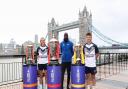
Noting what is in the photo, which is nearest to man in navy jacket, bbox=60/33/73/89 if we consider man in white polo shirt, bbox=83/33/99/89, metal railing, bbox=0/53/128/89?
man in white polo shirt, bbox=83/33/99/89

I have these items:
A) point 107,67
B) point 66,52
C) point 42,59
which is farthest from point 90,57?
point 107,67

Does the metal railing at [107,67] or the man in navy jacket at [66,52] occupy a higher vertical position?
the man in navy jacket at [66,52]

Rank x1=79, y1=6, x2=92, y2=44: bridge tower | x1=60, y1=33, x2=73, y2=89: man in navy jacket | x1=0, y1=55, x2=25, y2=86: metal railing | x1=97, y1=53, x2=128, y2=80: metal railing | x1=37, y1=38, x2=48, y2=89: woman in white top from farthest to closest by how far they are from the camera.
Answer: x1=79, y1=6, x2=92, y2=44: bridge tower < x1=97, y1=53, x2=128, y2=80: metal railing < x1=0, y1=55, x2=25, y2=86: metal railing < x1=60, y1=33, x2=73, y2=89: man in navy jacket < x1=37, y1=38, x2=48, y2=89: woman in white top

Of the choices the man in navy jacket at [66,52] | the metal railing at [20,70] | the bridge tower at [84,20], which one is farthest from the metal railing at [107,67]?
the bridge tower at [84,20]

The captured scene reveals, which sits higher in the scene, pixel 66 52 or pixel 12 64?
pixel 66 52

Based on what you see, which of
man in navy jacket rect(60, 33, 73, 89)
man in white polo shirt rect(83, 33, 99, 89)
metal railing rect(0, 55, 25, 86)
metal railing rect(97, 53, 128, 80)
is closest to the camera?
man in white polo shirt rect(83, 33, 99, 89)

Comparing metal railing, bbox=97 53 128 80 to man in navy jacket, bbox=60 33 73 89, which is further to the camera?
metal railing, bbox=97 53 128 80

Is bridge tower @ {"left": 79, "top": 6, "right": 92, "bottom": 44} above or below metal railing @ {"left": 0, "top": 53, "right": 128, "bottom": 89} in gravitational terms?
above

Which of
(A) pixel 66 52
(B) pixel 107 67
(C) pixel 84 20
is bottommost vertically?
(B) pixel 107 67

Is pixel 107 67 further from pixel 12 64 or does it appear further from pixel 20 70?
pixel 12 64

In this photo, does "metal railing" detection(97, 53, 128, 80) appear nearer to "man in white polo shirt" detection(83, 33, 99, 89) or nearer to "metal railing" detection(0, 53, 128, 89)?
"metal railing" detection(0, 53, 128, 89)

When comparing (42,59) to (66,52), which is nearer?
(42,59)

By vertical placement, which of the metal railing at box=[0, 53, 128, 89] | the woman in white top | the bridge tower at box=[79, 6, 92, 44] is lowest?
the metal railing at box=[0, 53, 128, 89]

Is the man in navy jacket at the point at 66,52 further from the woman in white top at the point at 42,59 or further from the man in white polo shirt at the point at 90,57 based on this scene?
the man in white polo shirt at the point at 90,57
